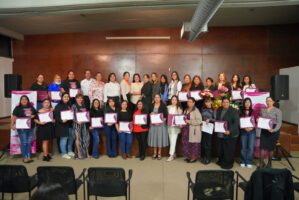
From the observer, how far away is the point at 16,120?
14.7 feet

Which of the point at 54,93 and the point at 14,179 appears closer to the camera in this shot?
the point at 14,179

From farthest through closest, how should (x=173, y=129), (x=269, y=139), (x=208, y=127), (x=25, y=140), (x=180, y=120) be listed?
1. (x=173, y=129)
2. (x=25, y=140)
3. (x=180, y=120)
4. (x=208, y=127)
5. (x=269, y=139)

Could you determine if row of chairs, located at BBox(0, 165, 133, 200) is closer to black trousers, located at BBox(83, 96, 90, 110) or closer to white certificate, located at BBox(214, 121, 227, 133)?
white certificate, located at BBox(214, 121, 227, 133)

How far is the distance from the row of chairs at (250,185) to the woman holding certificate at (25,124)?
3955 millimetres

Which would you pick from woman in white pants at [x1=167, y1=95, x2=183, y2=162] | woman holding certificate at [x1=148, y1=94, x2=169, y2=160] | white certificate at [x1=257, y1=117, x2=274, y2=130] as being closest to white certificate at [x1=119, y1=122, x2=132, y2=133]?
woman holding certificate at [x1=148, y1=94, x2=169, y2=160]

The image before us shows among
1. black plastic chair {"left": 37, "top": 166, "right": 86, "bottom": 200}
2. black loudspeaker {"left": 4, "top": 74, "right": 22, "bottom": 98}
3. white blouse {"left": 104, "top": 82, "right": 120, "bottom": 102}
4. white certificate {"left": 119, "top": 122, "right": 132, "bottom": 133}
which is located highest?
black loudspeaker {"left": 4, "top": 74, "right": 22, "bottom": 98}

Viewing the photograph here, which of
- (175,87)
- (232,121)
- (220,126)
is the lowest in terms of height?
(220,126)

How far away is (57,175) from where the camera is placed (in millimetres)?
2484

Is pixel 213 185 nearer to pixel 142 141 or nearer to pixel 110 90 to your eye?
pixel 142 141

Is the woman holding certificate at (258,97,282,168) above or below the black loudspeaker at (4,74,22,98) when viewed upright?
below

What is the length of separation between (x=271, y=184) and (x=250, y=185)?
22cm

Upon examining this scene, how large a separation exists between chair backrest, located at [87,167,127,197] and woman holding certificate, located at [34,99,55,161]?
9.02 feet

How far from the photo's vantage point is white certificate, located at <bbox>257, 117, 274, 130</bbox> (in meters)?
4.08

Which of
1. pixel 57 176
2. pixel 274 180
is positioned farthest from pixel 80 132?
pixel 274 180
